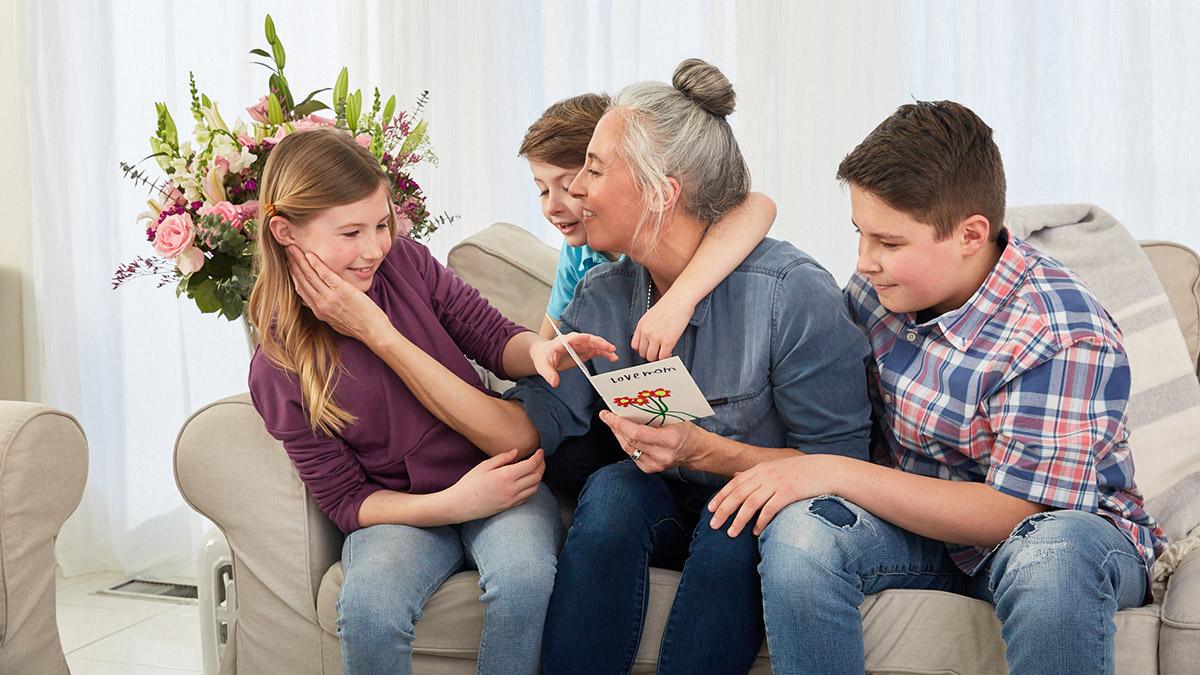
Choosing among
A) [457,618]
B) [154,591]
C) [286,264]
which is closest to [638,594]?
[457,618]

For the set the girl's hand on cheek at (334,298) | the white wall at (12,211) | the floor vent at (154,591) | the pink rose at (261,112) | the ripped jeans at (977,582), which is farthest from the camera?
the white wall at (12,211)

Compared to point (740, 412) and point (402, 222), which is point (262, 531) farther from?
point (740, 412)

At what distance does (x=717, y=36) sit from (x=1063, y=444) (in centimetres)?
150

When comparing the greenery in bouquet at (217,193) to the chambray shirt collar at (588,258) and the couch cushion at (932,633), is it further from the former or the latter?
the couch cushion at (932,633)

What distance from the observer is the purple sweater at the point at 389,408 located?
1602 millimetres

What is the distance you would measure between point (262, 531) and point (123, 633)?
1249mm

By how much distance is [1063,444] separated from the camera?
138 centimetres

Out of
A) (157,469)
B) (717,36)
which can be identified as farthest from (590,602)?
(157,469)

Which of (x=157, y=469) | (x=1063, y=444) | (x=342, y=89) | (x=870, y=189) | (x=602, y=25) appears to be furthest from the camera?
(x=157, y=469)

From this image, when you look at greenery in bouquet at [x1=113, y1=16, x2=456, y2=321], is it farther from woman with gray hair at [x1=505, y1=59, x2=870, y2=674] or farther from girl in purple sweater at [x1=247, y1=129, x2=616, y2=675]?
woman with gray hair at [x1=505, y1=59, x2=870, y2=674]

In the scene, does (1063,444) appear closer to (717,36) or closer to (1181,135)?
(1181,135)

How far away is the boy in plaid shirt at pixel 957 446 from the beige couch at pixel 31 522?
1036 millimetres

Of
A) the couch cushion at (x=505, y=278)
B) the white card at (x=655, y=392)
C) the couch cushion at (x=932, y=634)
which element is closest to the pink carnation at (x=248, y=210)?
the couch cushion at (x=505, y=278)

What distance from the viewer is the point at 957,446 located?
1.49 m
